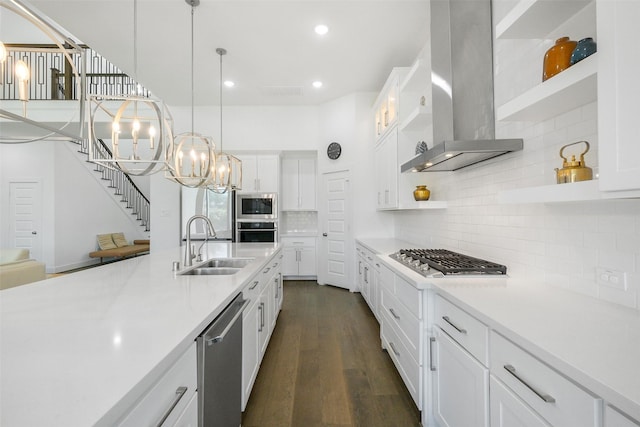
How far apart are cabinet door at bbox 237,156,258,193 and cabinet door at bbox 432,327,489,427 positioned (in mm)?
4511

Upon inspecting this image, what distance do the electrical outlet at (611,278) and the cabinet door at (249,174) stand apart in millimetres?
4977

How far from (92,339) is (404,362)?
1.90 metres

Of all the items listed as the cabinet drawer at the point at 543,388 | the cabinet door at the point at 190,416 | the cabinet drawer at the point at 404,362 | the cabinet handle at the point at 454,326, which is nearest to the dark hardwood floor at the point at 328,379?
the cabinet drawer at the point at 404,362

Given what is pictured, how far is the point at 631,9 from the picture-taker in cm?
86

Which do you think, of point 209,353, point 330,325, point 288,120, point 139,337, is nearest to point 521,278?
point 209,353

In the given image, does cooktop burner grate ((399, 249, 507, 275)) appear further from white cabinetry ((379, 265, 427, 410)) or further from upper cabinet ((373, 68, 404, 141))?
upper cabinet ((373, 68, 404, 141))

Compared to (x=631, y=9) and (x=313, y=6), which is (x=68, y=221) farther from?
(x=631, y=9)

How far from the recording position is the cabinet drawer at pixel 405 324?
→ 5.95 feet

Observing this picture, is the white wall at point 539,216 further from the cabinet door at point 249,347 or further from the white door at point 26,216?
the white door at point 26,216

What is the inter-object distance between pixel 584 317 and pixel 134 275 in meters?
2.33

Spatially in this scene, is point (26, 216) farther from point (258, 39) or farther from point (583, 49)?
point (583, 49)

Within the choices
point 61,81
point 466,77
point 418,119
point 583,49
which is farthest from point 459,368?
point 61,81

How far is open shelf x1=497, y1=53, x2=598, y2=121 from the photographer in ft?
3.59

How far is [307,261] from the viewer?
5.77 m
